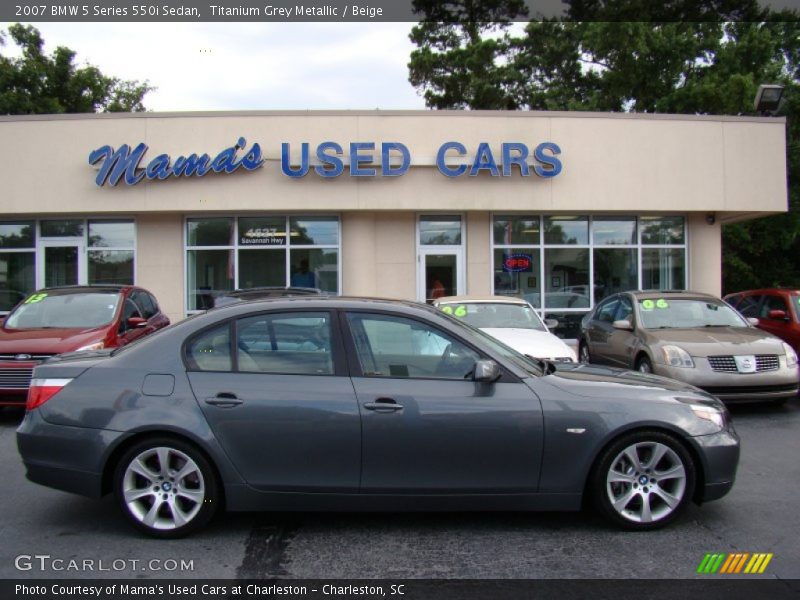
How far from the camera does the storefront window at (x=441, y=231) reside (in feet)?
51.8

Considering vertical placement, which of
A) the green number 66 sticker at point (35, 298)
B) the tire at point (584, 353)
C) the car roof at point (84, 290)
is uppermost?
the car roof at point (84, 290)

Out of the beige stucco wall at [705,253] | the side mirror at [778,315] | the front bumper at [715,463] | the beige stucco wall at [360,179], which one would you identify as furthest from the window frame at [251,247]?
the front bumper at [715,463]

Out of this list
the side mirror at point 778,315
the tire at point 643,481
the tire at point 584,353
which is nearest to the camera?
the tire at point 643,481

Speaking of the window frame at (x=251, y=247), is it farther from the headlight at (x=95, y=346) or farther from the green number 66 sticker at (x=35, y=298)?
the headlight at (x=95, y=346)

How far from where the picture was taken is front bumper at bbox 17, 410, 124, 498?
4.39 meters

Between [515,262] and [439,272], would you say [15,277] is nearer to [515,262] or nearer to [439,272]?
[439,272]

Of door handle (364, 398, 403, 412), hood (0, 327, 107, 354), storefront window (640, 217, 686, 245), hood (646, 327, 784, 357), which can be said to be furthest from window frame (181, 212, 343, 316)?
door handle (364, 398, 403, 412)

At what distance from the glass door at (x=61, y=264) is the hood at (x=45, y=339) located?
7131 millimetres

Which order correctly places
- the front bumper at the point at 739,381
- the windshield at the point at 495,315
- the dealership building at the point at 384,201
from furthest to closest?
the dealership building at the point at 384,201 → the windshield at the point at 495,315 → the front bumper at the point at 739,381

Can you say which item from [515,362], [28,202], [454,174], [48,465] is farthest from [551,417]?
[28,202]

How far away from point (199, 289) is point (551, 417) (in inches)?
499

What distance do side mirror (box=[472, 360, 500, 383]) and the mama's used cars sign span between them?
1072 cm

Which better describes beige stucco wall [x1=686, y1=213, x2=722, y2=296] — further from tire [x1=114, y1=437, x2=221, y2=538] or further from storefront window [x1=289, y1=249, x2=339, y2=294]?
tire [x1=114, y1=437, x2=221, y2=538]

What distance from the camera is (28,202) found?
Result: 14.9 metres
